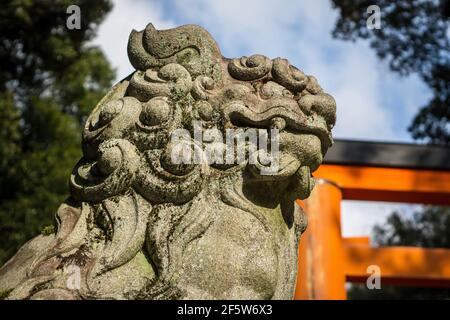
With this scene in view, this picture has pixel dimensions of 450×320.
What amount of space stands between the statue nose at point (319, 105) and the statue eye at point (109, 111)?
2.55ft

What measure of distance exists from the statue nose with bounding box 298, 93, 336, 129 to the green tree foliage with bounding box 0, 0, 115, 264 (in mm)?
6700

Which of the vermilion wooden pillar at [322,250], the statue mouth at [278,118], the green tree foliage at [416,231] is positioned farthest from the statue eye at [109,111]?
the green tree foliage at [416,231]

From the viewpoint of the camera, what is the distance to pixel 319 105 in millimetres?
2832

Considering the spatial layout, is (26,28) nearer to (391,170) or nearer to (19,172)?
(19,172)

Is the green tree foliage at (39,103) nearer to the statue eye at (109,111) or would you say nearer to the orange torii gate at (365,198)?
the orange torii gate at (365,198)

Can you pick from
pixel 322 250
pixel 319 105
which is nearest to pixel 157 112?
pixel 319 105

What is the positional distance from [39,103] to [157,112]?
8.19 meters

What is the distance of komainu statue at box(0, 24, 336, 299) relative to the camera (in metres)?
2.55

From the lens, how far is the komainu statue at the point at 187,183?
101 inches

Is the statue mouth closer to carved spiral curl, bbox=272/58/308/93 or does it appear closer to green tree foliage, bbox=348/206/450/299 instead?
carved spiral curl, bbox=272/58/308/93

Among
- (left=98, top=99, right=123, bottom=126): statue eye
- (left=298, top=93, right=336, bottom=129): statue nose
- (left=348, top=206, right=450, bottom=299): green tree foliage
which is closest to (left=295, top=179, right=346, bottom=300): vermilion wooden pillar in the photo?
(left=298, top=93, right=336, bottom=129): statue nose
